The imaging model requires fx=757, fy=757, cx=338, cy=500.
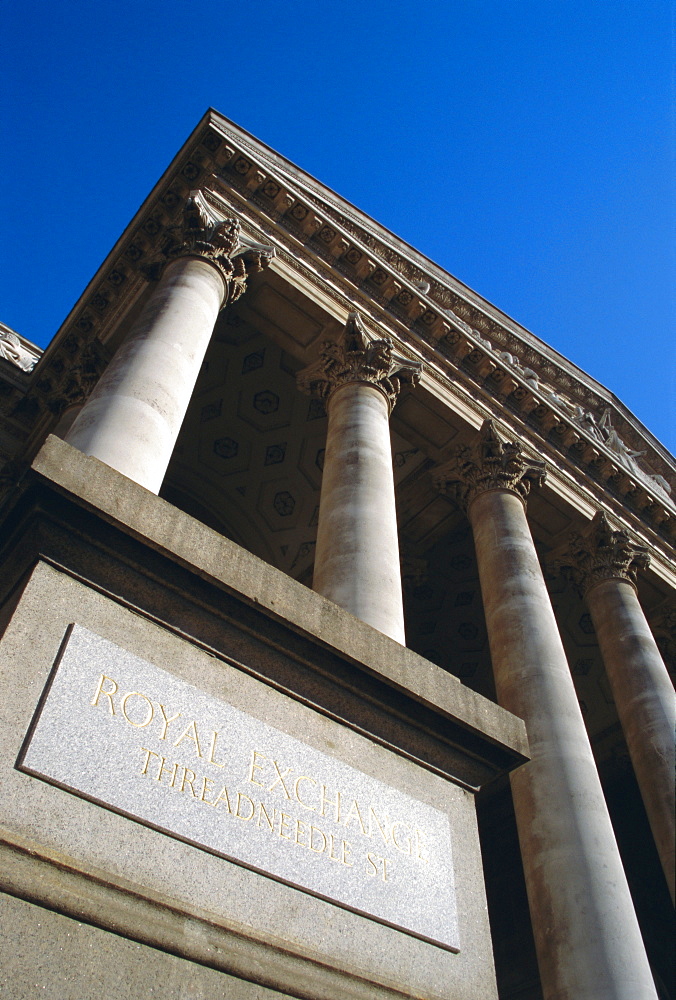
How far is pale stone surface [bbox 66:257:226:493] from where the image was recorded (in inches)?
253

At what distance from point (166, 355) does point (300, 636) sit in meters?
4.94

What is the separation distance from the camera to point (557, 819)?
25.9ft

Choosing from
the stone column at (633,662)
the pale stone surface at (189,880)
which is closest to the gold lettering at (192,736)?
the pale stone surface at (189,880)

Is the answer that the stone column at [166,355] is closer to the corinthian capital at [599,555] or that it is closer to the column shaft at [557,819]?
the column shaft at [557,819]

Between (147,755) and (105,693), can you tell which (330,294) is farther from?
(147,755)

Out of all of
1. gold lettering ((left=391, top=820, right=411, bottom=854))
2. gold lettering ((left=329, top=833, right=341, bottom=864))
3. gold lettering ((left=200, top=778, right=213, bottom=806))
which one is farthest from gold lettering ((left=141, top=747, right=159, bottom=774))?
gold lettering ((left=391, top=820, right=411, bottom=854))

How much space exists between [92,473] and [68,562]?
446 millimetres

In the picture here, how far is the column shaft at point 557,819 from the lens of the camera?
670 centimetres

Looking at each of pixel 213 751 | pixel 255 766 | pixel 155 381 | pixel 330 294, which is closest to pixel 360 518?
pixel 155 381

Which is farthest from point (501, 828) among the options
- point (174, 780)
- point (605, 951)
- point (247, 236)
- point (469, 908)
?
point (174, 780)

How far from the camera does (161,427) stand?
7.02 metres

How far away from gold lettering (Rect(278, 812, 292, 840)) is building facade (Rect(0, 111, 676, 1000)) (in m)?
0.01

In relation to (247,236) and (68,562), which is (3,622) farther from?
(247,236)

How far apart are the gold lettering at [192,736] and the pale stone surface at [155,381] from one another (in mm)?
3086
